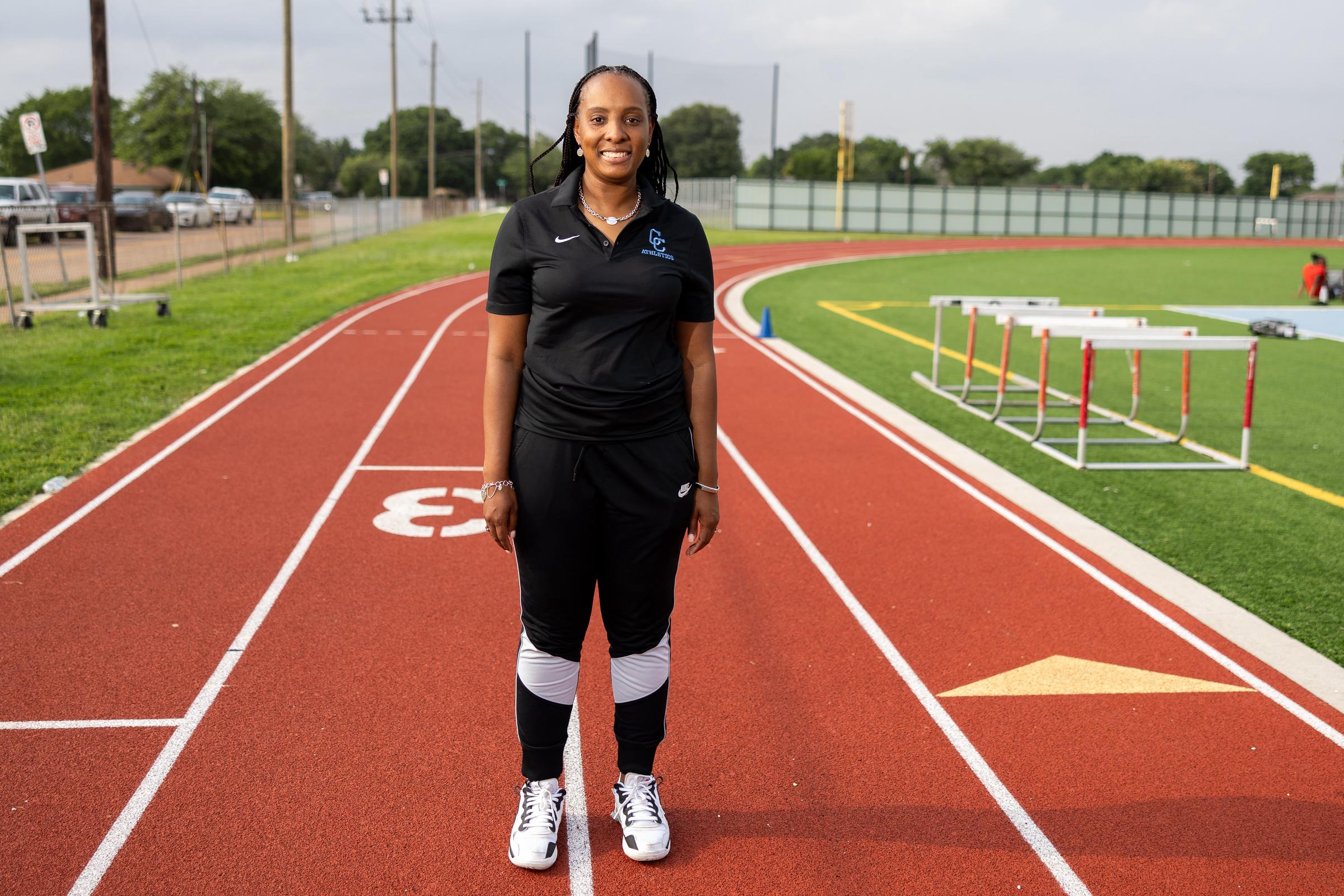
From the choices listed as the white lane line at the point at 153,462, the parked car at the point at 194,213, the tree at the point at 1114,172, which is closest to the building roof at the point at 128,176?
the parked car at the point at 194,213

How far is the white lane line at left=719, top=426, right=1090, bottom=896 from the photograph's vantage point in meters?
3.45

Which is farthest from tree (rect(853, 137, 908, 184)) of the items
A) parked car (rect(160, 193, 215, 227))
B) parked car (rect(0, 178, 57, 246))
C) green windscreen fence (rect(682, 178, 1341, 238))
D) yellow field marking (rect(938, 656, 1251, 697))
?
yellow field marking (rect(938, 656, 1251, 697))

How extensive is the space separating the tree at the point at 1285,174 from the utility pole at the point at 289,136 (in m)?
120

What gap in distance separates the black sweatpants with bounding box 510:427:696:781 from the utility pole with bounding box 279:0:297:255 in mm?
28210

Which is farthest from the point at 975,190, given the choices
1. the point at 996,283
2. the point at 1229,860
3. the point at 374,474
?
the point at 1229,860

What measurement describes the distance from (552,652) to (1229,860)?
217 centimetres

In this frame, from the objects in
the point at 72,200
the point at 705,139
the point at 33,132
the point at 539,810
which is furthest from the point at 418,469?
the point at 705,139

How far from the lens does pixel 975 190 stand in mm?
57469

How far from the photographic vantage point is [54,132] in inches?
3652

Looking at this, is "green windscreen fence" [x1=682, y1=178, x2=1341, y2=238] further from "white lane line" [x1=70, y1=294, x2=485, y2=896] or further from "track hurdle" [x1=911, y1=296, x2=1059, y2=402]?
"white lane line" [x1=70, y1=294, x2=485, y2=896]

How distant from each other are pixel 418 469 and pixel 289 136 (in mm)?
28400

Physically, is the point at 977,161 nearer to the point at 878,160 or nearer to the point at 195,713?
the point at 878,160

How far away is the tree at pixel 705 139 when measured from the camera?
68.6m

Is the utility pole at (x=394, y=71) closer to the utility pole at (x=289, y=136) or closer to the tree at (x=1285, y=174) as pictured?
the utility pole at (x=289, y=136)
